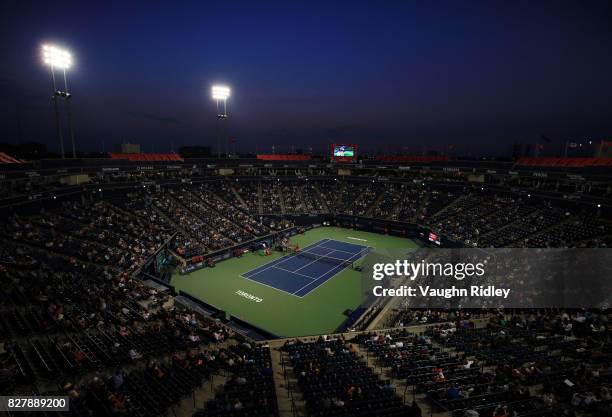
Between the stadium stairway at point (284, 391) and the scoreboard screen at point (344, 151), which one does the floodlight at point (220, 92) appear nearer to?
the scoreboard screen at point (344, 151)

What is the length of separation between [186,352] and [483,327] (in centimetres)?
1815

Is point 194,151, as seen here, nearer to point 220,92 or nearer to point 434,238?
point 220,92

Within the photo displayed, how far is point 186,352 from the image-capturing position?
15.1 m

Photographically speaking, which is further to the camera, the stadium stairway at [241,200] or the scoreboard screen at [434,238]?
the stadium stairway at [241,200]

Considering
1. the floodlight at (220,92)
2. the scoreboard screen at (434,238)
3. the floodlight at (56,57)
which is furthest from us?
the floodlight at (220,92)

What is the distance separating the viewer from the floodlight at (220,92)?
50.6 m

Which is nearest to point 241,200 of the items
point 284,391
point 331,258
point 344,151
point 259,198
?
point 259,198

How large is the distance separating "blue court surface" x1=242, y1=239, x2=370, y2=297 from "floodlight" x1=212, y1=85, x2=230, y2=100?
2950 cm

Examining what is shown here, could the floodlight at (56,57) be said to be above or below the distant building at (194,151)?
above

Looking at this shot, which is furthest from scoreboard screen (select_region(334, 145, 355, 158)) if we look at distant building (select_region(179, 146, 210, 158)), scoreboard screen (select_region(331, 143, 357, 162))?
distant building (select_region(179, 146, 210, 158))

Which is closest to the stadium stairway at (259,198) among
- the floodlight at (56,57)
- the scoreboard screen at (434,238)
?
the scoreboard screen at (434,238)

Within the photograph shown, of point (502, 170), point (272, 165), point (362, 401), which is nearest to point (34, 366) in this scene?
point (362, 401)

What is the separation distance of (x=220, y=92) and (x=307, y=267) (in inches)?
1338

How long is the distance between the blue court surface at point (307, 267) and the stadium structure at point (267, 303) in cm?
23
